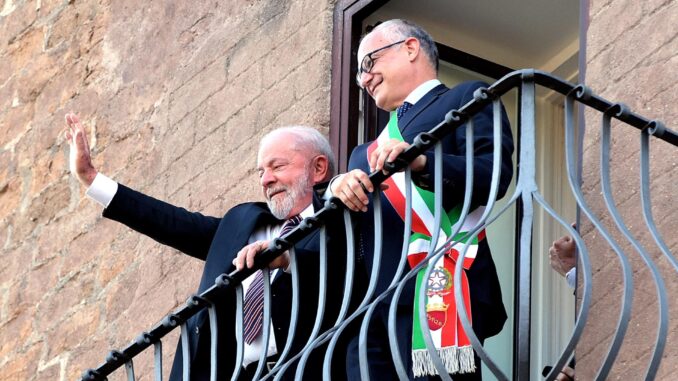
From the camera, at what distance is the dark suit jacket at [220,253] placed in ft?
19.4

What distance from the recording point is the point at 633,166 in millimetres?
5668

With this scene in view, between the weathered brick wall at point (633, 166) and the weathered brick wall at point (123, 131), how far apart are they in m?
1.59

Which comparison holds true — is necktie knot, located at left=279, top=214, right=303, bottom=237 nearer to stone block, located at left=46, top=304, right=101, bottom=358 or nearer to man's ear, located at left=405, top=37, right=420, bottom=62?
man's ear, located at left=405, top=37, right=420, bottom=62

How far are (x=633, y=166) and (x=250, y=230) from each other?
1.33 m

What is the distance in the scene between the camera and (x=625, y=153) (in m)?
5.72

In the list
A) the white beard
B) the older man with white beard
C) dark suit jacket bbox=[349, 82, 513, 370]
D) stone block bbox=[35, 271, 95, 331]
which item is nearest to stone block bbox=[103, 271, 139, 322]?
stone block bbox=[35, 271, 95, 331]

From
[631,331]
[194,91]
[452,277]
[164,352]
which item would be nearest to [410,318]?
[452,277]

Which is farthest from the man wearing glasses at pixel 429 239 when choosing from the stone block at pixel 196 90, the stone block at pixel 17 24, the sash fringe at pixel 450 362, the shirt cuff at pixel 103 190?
the stone block at pixel 17 24

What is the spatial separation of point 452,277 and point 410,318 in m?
0.19

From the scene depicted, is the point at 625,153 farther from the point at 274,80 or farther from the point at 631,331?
the point at 274,80

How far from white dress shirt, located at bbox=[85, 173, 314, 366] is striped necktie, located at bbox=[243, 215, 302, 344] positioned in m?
0.02

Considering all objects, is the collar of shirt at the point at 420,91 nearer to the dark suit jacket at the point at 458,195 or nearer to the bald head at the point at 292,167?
the dark suit jacket at the point at 458,195

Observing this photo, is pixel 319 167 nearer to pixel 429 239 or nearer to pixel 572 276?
pixel 429 239

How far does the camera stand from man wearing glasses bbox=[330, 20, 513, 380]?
5.32 meters
